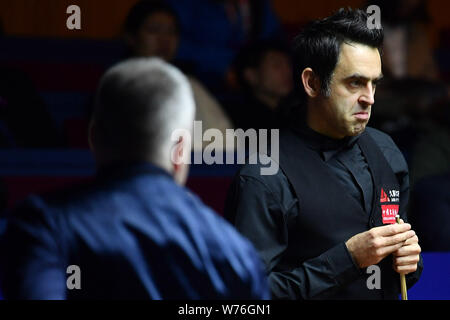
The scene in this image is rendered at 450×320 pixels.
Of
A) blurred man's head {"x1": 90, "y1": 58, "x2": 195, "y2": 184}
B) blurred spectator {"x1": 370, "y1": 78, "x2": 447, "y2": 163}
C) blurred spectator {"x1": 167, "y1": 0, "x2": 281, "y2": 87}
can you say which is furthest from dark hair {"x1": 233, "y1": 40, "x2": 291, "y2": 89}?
blurred man's head {"x1": 90, "y1": 58, "x2": 195, "y2": 184}

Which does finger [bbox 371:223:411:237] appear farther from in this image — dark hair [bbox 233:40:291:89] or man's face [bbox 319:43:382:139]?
dark hair [bbox 233:40:291:89]

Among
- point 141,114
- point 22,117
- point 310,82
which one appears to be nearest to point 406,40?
point 22,117

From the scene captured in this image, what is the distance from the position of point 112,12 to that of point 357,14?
315cm

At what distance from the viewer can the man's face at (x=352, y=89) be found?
173cm

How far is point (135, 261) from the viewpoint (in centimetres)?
110

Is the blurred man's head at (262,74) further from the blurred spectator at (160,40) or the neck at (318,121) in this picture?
the neck at (318,121)

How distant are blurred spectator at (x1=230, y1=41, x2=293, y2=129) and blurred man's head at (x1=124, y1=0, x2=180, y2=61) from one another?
1.20 feet

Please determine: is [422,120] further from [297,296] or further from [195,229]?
[195,229]

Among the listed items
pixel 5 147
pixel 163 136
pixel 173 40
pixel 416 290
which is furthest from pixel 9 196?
pixel 163 136

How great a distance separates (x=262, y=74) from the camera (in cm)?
370

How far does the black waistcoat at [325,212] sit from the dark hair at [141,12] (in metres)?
1.81

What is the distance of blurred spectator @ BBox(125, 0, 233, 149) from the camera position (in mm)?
3389

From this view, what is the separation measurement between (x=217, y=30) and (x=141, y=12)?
0.54 metres

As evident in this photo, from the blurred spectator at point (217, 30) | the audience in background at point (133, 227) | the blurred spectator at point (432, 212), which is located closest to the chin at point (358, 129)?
the audience in background at point (133, 227)
